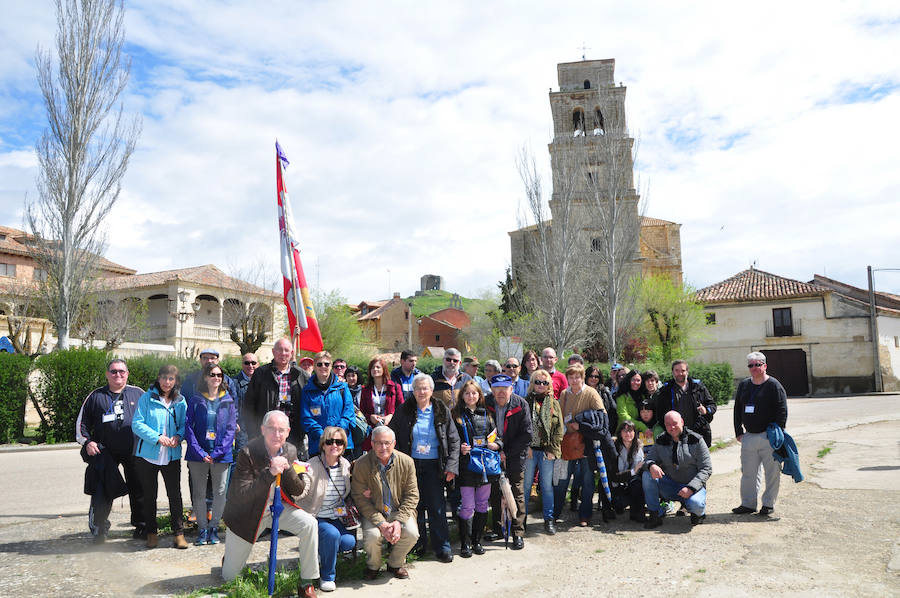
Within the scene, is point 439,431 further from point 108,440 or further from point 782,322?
point 782,322

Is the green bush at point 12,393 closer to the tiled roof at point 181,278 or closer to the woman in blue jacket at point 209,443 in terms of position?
the woman in blue jacket at point 209,443

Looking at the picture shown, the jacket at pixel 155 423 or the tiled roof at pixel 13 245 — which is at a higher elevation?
the tiled roof at pixel 13 245

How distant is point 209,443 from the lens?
6.16 metres

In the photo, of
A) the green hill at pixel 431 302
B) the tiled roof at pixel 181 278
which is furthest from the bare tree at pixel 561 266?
the green hill at pixel 431 302

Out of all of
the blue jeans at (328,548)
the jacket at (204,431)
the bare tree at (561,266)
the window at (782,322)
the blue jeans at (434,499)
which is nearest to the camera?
the blue jeans at (328,548)

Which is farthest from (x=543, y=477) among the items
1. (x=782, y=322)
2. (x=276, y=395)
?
(x=782, y=322)

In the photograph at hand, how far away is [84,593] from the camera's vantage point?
187 inches

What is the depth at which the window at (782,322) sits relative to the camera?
37.8 m

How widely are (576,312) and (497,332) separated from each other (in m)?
15.2

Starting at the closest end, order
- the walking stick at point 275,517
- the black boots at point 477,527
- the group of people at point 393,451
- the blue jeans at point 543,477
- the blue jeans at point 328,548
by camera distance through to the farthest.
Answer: the walking stick at point 275,517 < the blue jeans at point 328,548 < the group of people at point 393,451 < the black boots at point 477,527 < the blue jeans at point 543,477

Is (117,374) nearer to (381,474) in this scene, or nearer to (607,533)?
(381,474)

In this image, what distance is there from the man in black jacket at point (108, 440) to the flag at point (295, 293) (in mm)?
1884

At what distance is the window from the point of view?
37.8 metres

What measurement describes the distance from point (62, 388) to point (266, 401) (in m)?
12.6
